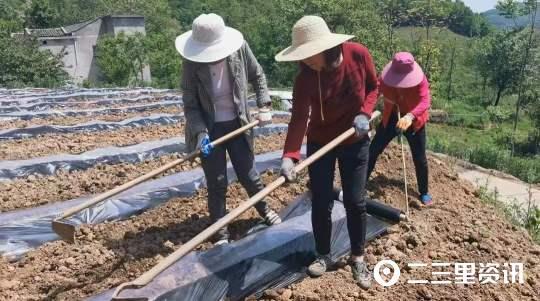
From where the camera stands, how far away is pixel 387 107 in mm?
3799

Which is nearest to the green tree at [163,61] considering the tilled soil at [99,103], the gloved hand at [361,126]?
the tilled soil at [99,103]

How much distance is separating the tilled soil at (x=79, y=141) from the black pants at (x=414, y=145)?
3.10 metres

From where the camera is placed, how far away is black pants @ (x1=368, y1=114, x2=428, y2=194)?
12.4ft

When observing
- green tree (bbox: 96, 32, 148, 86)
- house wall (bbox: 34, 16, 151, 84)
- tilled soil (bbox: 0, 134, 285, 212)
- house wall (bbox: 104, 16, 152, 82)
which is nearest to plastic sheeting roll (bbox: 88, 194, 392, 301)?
tilled soil (bbox: 0, 134, 285, 212)

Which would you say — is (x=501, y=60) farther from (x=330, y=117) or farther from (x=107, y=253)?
(x=107, y=253)

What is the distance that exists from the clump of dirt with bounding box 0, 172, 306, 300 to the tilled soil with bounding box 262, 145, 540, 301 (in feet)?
2.76

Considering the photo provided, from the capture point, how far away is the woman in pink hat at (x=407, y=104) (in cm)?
354

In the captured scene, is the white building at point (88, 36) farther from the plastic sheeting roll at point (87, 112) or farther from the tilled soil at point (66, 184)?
the tilled soil at point (66, 184)

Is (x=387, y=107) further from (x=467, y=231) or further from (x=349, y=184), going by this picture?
(x=349, y=184)

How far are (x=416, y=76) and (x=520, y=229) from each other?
146 centimetres

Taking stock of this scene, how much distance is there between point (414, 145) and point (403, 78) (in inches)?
22.1

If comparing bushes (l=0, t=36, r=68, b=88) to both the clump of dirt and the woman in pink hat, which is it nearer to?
the clump of dirt

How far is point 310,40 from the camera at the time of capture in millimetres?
2416

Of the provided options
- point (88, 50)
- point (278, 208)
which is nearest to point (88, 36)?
point (88, 50)
